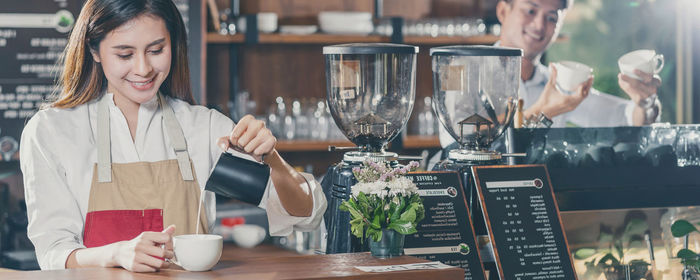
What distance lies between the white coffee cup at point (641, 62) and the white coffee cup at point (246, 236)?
1.94m

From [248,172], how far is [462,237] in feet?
1.76

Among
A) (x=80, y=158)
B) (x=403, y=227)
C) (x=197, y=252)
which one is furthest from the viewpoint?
(x=80, y=158)

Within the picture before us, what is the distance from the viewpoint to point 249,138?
166cm

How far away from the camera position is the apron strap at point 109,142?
6.39 ft

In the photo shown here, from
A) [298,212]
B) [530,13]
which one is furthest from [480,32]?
[298,212]

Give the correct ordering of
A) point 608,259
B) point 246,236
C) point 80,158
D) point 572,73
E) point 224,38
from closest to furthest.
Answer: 1. point 80,158
2. point 608,259
3. point 572,73
4. point 246,236
5. point 224,38

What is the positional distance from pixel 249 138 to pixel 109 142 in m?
0.49

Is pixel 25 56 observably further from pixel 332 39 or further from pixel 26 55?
pixel 332 39

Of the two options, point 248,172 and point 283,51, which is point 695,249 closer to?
point 248,172

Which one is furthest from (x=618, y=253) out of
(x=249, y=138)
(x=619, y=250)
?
(x=249, y=138)

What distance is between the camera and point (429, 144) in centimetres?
432

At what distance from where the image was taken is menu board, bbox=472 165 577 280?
1.85 m

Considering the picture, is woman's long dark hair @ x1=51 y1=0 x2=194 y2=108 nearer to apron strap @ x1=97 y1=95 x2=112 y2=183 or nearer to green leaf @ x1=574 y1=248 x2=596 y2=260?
apron strap @ x1=97 y1=95 x2=112 y2=183

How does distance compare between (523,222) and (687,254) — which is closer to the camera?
(523,222)
